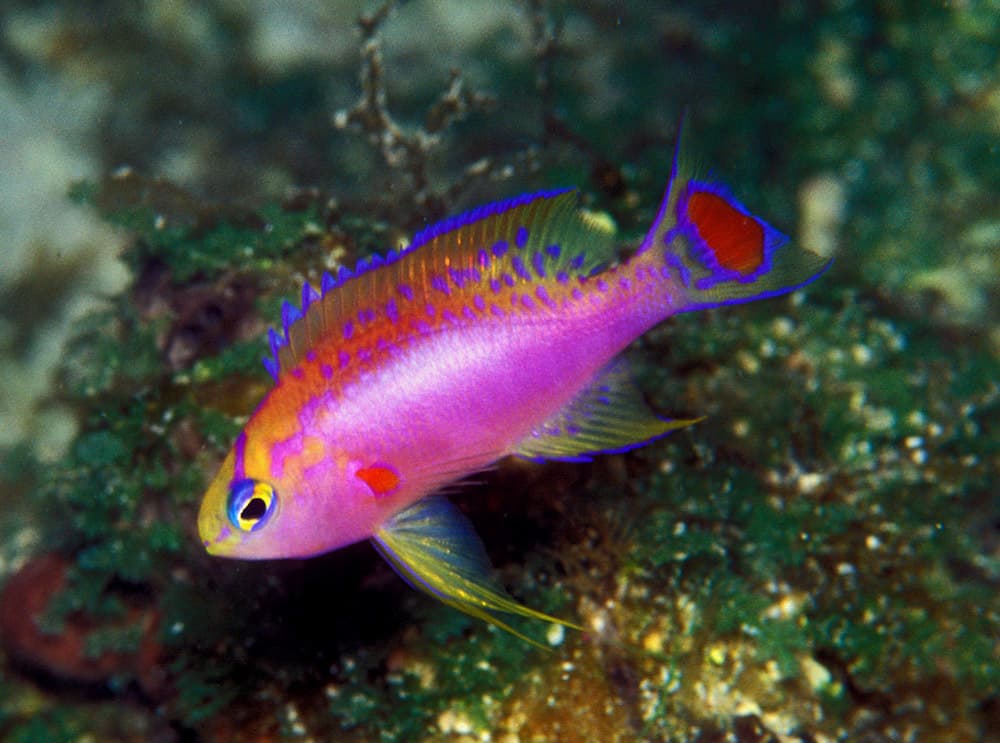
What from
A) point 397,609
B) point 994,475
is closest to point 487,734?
point 397,609

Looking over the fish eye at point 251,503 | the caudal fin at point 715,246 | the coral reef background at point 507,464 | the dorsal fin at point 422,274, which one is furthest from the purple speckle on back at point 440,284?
the coral reef background at point 507,464

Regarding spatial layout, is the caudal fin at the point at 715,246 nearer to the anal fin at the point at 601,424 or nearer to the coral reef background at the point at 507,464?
the coral reef background at the point at 507,464

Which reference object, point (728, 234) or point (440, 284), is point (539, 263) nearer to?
point (440, 284)

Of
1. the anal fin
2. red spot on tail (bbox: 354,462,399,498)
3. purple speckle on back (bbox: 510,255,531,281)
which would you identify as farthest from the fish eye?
purple speckle on back (bbox: 510,255,531,281)

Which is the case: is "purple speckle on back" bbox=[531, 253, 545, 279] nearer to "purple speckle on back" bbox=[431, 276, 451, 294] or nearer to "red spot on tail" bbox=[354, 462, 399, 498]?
"purple speckle on back" bbox=[431, 276, 451, 294]

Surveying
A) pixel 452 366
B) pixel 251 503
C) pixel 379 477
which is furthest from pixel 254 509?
pixel 452 366

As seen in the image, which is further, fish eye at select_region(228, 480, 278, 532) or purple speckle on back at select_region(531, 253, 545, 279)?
purple speckle on back at select_region(531, 253, 545, 279)
